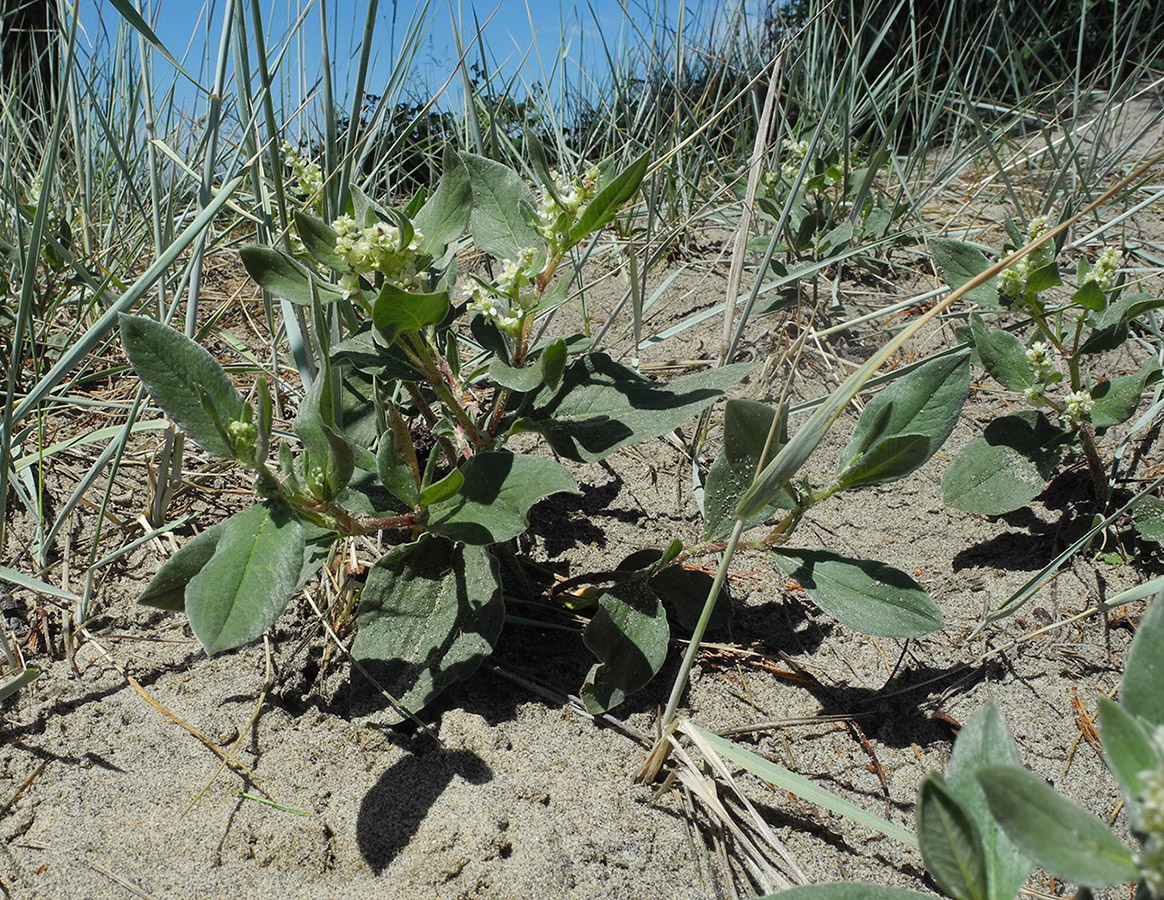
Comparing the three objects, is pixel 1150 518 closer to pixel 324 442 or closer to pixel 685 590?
pixel 685 590

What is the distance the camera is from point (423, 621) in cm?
106

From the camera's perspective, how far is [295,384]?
5.46ft

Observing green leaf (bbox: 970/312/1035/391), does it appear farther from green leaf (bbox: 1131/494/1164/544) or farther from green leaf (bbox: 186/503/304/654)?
green leaf (bbox: 186/503/304/654)

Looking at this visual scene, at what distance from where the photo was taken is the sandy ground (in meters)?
0.90

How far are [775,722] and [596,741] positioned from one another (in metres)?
0.22

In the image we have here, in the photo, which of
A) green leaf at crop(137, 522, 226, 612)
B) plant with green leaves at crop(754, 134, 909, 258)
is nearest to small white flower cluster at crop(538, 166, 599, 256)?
green leaf at crop(137, 522, 226, 612)

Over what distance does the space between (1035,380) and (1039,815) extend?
0.95m

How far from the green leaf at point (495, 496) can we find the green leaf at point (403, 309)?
6.9 inches

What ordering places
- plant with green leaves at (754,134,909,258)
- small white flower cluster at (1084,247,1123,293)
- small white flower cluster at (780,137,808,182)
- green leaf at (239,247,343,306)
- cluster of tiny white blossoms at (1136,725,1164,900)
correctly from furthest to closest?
small white flower cluster at (780,137,808,182)
plant with green leaves at (754,134,909,258)
small white flower cluster at (1084,247,1123,293)
green leaf at (239,247,343,306)
cluster of tiny white blossoms at (1136,725,1164,900)

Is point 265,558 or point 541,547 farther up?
point 265,558

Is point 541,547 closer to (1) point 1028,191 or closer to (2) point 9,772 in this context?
(2) point 9,772

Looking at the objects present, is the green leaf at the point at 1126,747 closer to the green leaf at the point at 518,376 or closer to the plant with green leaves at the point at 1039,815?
the plant with green leaves at the point at 1039,815

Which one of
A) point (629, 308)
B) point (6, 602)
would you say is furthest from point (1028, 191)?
point (6, 602)

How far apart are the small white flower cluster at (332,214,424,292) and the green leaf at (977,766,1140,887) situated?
2.43 ft
